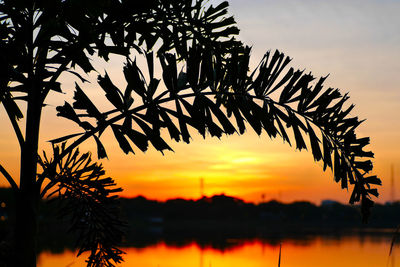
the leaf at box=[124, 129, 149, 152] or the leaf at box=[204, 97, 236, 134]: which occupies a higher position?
the leaf at box=[204, 97, 236, 134]

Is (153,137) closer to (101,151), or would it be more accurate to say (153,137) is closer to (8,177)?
(101,151)

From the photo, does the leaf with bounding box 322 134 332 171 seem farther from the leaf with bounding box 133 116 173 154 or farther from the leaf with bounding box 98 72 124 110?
the leaf with bounding box 98 72 124 110

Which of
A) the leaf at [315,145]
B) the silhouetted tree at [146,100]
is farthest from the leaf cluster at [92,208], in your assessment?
the leaf at [315,145]

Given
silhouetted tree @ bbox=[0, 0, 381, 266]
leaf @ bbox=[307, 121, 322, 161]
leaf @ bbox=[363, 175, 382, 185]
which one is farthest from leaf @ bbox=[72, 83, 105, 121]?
leaf @ bbox=[363, 175, 382, 185]

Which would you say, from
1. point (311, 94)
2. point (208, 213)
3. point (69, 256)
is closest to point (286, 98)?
point (311, 94)

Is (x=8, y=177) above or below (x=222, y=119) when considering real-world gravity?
below

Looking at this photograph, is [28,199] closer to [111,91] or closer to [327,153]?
[111,91]

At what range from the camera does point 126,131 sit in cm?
435

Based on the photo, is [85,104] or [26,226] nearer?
[85,104]

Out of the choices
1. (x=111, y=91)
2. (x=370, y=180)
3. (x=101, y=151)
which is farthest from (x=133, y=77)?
(x=370, y=180)

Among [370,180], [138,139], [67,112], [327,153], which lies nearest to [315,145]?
[327,153]

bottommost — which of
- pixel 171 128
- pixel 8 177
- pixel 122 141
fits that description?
pixel 8 177

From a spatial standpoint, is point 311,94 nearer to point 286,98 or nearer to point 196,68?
point 286,98

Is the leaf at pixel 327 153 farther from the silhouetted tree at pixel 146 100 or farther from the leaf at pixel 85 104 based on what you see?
the leaf at pixel 85 104
